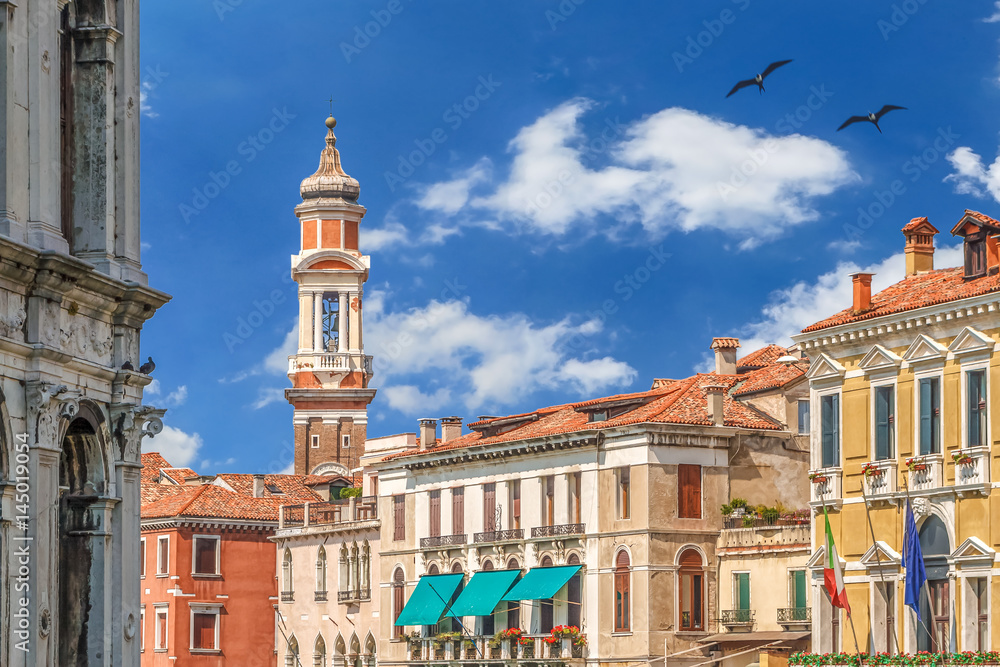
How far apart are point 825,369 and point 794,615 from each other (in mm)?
9328

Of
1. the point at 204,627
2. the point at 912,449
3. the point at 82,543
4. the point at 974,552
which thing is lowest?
the point at 204,627

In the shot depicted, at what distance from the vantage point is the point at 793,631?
173 feet

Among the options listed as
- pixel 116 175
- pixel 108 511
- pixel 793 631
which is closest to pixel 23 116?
pixel 116 175

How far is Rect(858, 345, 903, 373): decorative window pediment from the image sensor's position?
1736 inches

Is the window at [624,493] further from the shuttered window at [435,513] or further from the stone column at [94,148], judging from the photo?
the stone column at [94,148]

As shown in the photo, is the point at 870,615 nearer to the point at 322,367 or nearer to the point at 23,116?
the point at 23,116

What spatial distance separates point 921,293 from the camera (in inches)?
1794

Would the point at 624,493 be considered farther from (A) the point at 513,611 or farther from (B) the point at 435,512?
(B) the point at 435,512

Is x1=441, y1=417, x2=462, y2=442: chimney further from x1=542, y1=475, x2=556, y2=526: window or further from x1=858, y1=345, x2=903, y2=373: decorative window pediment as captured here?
x1=858, y1=345, x2=903, y2=373: decorative window pediment

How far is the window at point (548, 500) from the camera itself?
62031mm

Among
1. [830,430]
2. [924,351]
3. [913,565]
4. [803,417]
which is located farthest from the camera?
[803,417]

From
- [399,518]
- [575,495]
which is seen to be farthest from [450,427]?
[575,495]

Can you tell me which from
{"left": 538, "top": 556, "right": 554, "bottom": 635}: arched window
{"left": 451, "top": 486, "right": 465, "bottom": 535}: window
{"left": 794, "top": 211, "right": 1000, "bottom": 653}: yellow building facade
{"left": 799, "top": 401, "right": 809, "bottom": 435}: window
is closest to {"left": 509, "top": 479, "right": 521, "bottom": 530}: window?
{"left": 538, "top": 556, "right": 554, "bottom": 635}: arched window

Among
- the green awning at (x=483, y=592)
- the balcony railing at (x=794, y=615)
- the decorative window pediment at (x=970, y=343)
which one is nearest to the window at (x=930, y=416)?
the decorative window pediment at (x=970, y=343)
